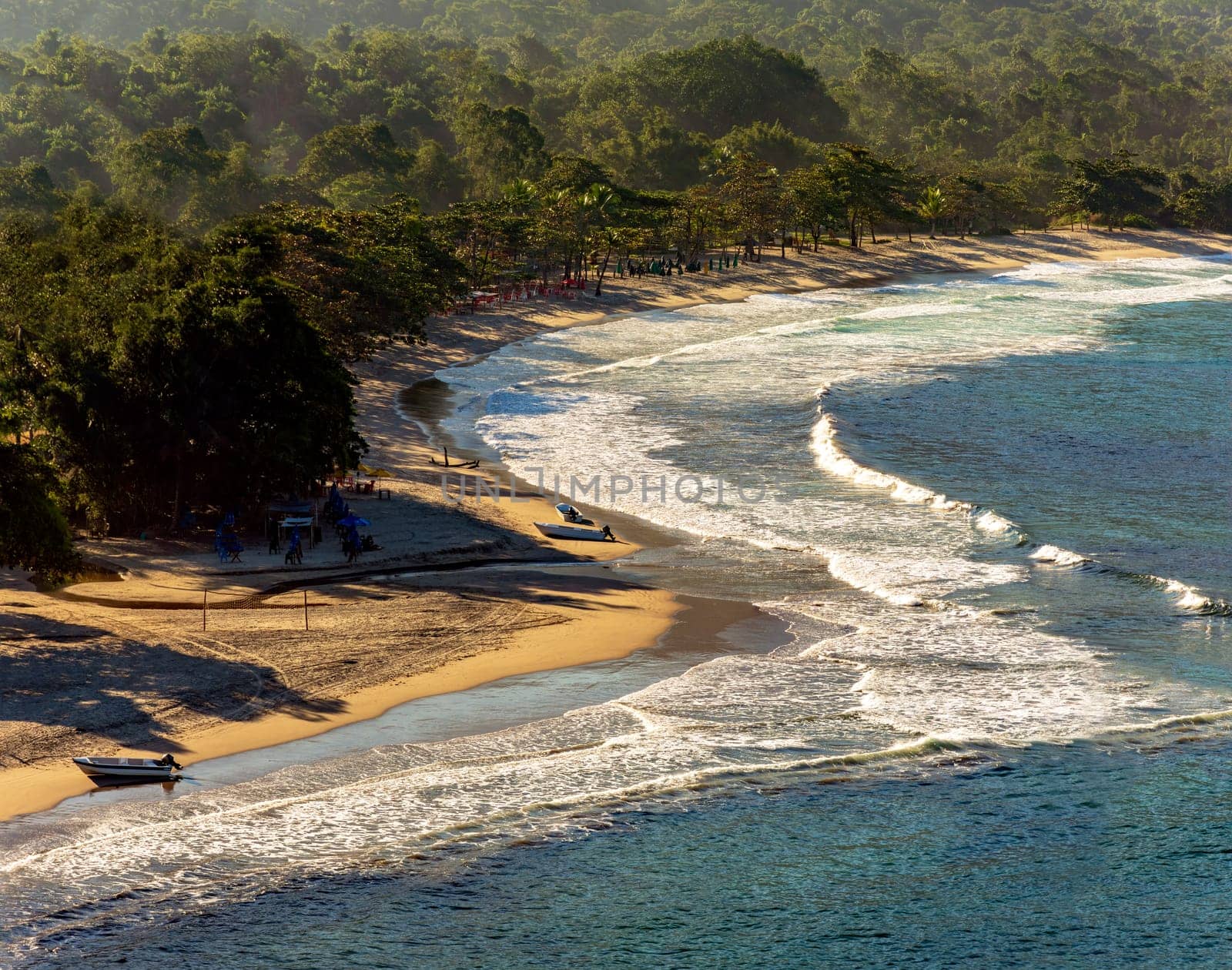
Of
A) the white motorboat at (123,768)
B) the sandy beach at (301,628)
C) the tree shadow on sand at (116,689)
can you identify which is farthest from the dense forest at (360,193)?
the white motorboat at (123,768)

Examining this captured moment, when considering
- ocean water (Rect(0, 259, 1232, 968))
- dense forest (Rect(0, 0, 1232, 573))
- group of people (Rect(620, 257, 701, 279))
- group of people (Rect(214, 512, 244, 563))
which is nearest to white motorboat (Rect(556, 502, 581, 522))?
ocean water (Rect(0, 259, 1232, 968))

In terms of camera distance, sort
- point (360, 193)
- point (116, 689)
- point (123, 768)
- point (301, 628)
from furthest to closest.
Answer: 1. point (360, 193)
2. point (301, 628)
3. point (116, 689)
4. point (123, 768)

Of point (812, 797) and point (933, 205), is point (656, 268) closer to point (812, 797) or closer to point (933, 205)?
point (933, 205)

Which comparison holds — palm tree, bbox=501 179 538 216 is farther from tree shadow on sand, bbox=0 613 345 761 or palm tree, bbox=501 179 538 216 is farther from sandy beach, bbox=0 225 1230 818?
tree shadow on sand, bbox=0 613 345 761

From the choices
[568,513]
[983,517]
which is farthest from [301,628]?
[983,517]

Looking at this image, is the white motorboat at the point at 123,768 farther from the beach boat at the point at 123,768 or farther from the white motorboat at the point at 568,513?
the white motorboat at the point at 568,513

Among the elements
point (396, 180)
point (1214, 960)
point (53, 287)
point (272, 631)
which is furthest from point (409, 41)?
point (1214, 960)
